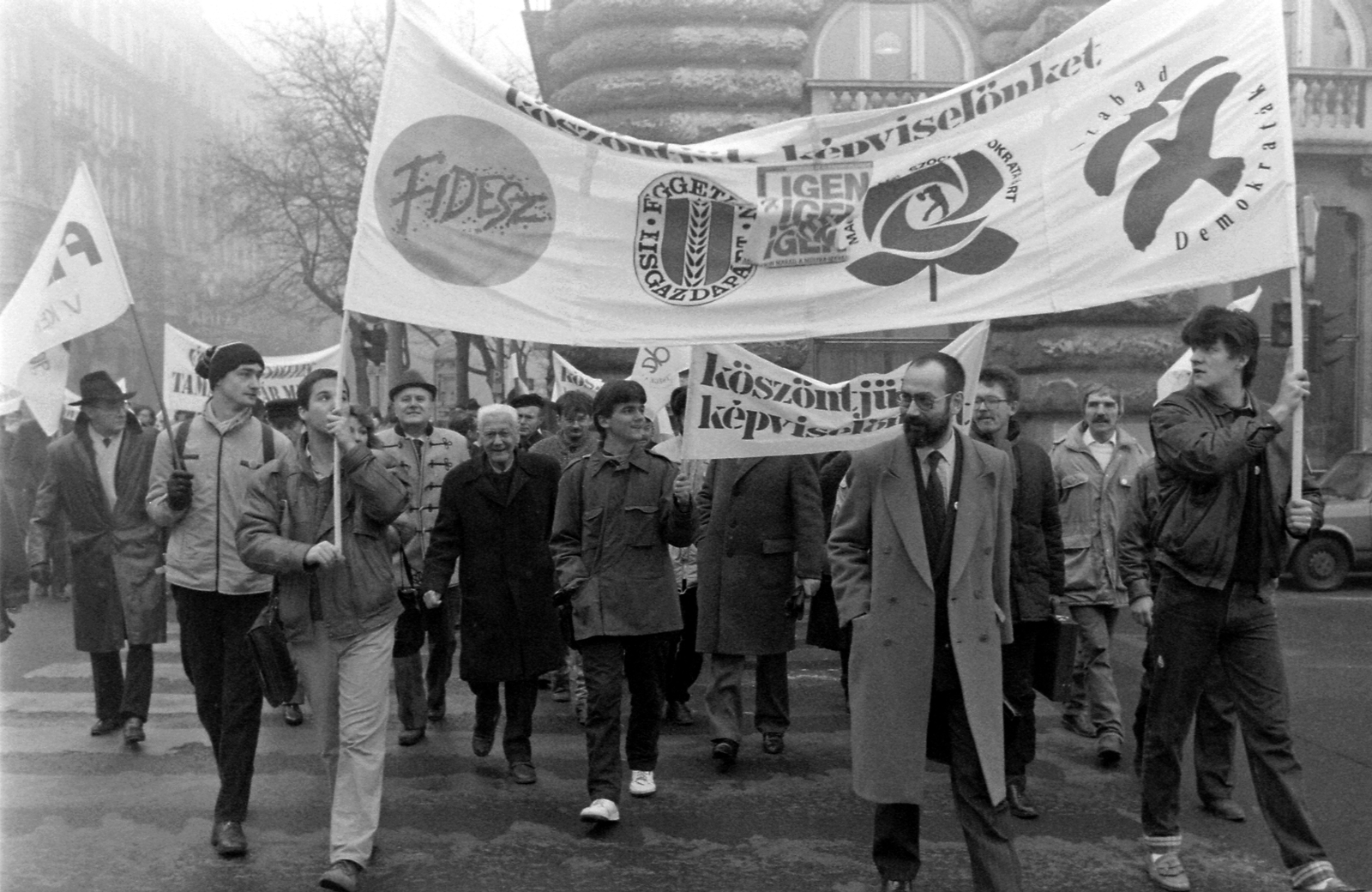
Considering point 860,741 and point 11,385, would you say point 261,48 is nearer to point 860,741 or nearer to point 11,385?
point 11,385

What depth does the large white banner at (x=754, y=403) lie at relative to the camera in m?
5.86

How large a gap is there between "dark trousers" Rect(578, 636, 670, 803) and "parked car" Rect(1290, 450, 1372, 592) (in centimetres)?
939

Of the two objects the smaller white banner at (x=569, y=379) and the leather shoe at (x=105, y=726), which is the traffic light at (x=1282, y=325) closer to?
the leather shoe at (x=105, y=726)

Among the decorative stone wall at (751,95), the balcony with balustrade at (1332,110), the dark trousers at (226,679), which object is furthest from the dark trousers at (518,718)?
the balcony with balustrade at (1332,110)

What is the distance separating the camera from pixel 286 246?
97.6 feet

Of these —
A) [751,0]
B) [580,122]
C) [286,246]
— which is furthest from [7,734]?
[286,246]

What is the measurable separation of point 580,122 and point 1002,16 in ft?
36.7

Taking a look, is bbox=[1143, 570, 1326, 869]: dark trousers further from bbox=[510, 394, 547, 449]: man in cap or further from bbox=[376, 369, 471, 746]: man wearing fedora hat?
bbox=[510, 394, 547, 449]: man in cap

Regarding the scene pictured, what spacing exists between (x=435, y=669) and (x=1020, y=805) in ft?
11.2

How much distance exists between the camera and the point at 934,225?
5.08 m

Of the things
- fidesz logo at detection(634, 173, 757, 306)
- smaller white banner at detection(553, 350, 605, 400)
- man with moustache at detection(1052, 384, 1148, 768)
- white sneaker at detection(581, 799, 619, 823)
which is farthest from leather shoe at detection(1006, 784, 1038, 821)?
smaller white banner at detection(553, 350, 605, 400)

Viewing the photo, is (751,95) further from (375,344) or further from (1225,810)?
(1225,810)

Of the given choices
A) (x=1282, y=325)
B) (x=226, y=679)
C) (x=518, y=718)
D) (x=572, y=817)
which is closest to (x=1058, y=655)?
(x=1282, y=325)

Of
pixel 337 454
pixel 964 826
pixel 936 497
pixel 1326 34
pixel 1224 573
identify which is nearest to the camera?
pixel 964 826
